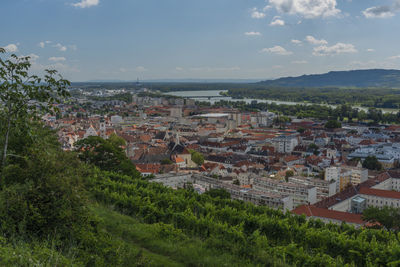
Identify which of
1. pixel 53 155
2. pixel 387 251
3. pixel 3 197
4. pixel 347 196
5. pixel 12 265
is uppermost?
pixel 53 155

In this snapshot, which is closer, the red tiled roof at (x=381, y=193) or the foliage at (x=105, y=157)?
the foliage at (x=105, y=157)

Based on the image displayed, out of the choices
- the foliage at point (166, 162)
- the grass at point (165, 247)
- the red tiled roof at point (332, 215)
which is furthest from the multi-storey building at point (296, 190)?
the grass at point (165, 247)

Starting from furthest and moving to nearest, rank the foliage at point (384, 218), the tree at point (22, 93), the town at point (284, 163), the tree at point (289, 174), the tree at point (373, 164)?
the tree at point (373, 164), the tree at point (289, 174), the town at point (284, 163), the foliage at point (384, 218), the tree at point (22, 93)

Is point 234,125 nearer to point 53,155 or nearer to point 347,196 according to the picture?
point 347,196

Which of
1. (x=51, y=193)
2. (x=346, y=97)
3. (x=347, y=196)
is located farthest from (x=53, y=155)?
(x=346, y=97)

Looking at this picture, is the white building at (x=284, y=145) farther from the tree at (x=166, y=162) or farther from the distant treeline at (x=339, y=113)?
the distant treeline at (x=339, y=113)

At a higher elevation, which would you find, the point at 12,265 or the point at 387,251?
the point at 12,265

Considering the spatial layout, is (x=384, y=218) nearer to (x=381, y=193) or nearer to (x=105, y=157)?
(x=381, y=193)
